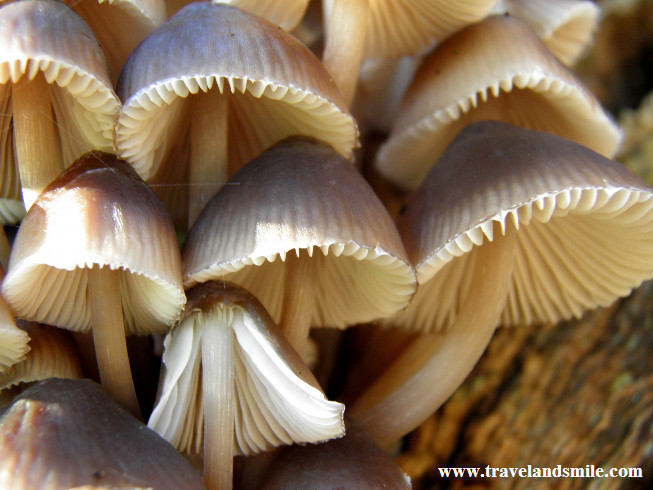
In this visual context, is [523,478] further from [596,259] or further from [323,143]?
[323,143]

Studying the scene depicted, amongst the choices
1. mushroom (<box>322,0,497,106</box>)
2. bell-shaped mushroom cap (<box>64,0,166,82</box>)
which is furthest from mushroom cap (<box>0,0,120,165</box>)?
mushroom (<box>322,0,497,106</box>)

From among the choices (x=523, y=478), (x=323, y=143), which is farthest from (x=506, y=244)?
(x=523, y=478)

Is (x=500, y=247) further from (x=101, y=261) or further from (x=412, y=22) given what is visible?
(x=101, y=261)

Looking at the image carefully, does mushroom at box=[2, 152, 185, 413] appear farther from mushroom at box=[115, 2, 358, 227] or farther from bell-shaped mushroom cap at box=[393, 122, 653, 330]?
bell-shaped mushroom cap at box=[393, 122, 653, 330]

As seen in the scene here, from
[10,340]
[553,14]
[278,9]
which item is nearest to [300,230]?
[10,340]

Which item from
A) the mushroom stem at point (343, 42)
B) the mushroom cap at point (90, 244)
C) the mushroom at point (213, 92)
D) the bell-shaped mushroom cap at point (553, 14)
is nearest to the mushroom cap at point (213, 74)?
the mushroom at point (213, 92)

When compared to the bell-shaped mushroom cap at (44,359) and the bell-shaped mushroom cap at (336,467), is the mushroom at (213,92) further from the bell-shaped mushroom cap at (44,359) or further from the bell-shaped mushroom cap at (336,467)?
the bell-shaped mushroom cap at (336,467)
